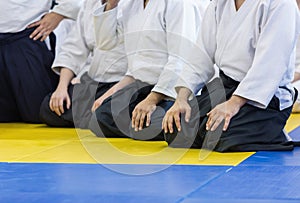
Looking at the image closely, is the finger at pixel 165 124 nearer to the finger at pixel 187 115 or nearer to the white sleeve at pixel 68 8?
the finger at pixel 187 115

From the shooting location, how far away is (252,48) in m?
3.77

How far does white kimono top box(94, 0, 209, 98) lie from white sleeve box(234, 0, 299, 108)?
0.60 m

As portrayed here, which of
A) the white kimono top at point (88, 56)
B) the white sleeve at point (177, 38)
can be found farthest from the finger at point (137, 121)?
the white kimono top at point (88, 56)

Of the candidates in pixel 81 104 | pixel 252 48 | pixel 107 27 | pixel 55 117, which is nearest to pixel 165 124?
pixel 252 48

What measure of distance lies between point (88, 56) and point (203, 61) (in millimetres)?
1475

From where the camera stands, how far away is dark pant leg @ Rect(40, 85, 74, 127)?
495cm

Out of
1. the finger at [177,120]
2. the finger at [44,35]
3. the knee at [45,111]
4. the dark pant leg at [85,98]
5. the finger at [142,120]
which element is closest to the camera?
the finger at [177,120]

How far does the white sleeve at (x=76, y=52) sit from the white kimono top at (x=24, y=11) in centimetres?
24

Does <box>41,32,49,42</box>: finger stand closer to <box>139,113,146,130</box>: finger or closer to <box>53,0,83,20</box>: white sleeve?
<box>53,0,83,20</box>: white sleeve

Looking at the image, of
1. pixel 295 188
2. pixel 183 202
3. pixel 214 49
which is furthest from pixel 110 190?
pixel 214 49

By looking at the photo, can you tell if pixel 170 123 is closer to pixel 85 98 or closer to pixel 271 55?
pixel 271 55

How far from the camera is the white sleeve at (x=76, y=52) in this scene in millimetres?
5117

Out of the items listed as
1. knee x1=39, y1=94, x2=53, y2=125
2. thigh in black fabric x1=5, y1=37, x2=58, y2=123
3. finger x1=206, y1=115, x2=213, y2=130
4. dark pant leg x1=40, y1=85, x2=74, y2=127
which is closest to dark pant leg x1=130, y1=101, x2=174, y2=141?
finger x1=206, y1=115, x2=213, y2=130

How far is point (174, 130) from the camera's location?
3.84 meters
